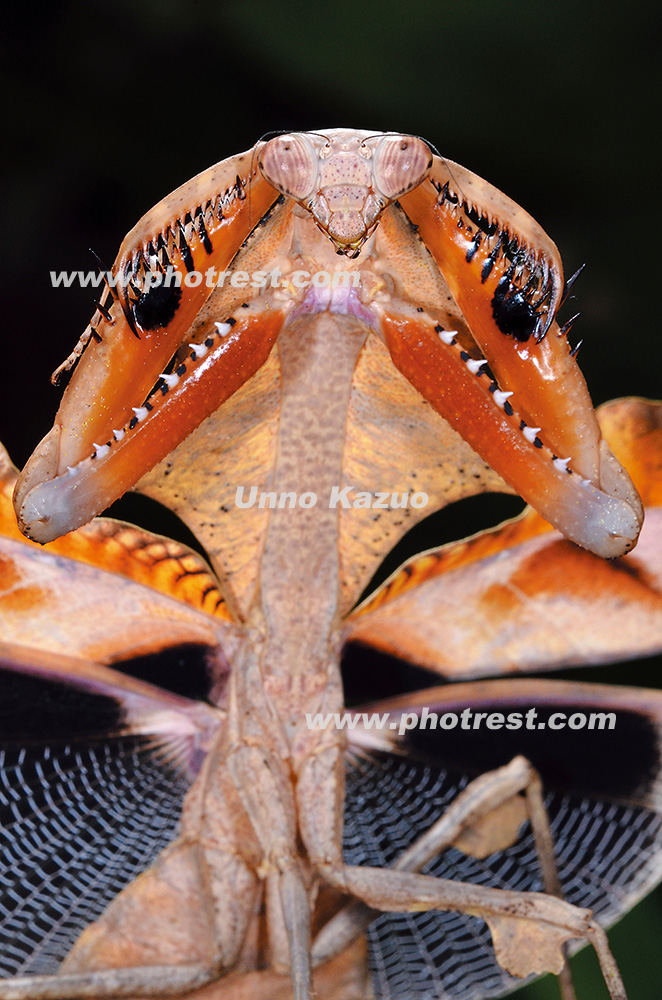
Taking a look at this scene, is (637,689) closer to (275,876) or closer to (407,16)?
(275,876)

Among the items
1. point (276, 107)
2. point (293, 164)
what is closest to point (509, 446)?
point (293, 164)

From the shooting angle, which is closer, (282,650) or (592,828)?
(282,650)

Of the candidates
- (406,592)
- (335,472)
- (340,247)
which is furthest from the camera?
(406,592)

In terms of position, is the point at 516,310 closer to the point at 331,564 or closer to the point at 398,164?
the point at 398,164

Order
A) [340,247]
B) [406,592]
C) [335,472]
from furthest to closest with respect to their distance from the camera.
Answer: [406,592] < [335,472] < [340,247]

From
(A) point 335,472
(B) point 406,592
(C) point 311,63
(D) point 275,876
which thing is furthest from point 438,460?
(C) point 311,63

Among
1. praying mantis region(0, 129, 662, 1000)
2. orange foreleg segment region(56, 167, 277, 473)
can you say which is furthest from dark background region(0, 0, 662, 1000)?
orange foreleg segment region(56, 167, 277, 473)

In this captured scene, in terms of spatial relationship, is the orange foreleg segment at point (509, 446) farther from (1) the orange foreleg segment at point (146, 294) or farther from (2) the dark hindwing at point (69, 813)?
(2) the dark hindwing at point (69, 813)
